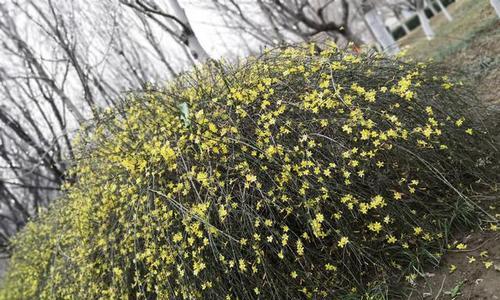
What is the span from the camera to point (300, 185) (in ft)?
8.76

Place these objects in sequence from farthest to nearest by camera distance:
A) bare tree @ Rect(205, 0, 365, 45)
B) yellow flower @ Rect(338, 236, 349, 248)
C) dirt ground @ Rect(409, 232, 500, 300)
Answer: bare tree @ Rect(205, 0, 365, 45) → yellow flower @ Rect(338, 236, 349, 248) → dirt ground @ Rect(409, 232, 500, 300)

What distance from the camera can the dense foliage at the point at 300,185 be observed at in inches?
102

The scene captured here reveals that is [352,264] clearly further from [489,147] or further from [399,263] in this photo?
[489,147]

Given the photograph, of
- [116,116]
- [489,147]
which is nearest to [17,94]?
[116,116]

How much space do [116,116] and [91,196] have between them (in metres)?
0.83

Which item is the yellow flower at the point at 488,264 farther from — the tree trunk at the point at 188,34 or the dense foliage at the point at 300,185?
the tree trunk at the point at 188,34

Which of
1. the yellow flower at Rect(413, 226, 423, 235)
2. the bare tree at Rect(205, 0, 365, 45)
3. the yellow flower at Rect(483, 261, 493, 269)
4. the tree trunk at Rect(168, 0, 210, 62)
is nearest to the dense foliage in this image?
the yellow flower at Rect(413, 226, 423, 235)

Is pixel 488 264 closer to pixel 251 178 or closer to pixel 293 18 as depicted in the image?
pixel 251 178

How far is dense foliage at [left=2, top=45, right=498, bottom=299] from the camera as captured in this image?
8.46ft

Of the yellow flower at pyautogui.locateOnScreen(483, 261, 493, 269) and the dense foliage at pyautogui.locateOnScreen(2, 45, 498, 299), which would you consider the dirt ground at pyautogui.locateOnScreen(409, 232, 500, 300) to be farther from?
the dense foliage at pyautogui.locateOnScreen(2, 45, 498, 299)

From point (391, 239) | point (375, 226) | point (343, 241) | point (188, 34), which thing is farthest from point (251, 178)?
point (188, 34)

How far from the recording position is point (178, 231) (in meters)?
2.79

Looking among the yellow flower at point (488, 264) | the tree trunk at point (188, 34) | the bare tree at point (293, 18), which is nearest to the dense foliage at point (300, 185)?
the yellow flower at point (488, 264)

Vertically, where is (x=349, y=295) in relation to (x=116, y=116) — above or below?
below
